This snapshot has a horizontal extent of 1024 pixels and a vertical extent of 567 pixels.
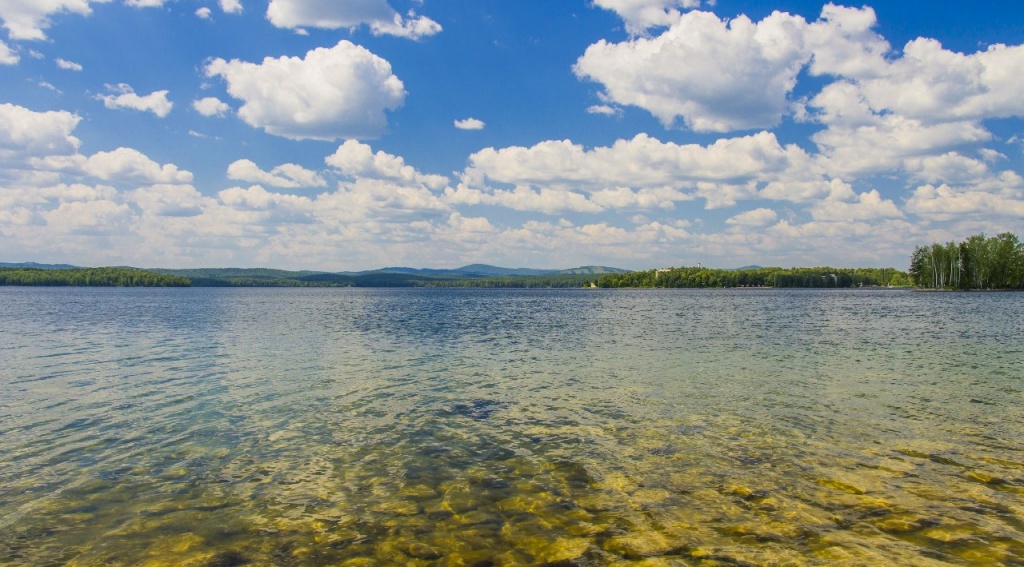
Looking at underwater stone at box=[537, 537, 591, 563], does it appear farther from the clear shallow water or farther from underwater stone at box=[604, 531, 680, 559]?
underwater stone at box=[604, 531, 680, 559]

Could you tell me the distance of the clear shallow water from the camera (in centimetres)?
1041

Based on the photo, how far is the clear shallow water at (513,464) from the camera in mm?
10414

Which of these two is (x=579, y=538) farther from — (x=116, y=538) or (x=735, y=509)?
(x=116, y=538)

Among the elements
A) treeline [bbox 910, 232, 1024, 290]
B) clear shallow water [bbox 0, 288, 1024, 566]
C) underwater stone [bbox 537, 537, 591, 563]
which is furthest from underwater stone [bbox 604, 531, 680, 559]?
treeline [bbox 910, 232, 1024, 290]

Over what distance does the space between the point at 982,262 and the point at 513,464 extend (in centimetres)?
22550

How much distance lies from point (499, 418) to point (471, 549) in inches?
390

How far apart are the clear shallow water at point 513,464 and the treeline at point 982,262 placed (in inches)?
7633

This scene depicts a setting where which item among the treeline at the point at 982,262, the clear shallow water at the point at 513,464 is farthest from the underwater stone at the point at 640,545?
the treeline at the point at 982,262

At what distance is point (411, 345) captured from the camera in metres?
44.4

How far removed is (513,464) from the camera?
15.1 metres

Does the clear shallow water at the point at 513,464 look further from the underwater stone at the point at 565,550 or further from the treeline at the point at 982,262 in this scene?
the treeline at the point at 982,262

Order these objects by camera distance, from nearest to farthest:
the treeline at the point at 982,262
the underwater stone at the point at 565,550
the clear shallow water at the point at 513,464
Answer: the underwater stone at the point at 565,550, the clear shallow water at the point at 513,464, the treeline at the point at 982,262

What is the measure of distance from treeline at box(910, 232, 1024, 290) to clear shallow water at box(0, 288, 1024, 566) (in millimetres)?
193889

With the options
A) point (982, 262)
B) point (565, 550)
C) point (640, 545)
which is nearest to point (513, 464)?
point (565, 550)
